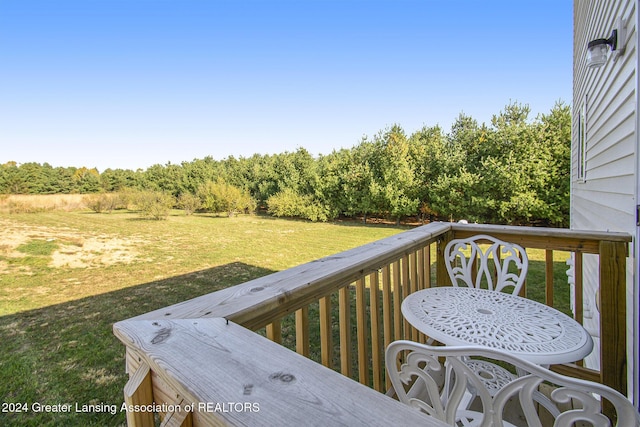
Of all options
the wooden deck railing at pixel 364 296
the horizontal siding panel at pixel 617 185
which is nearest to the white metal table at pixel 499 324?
the wooden deck railing at pixel 364 296

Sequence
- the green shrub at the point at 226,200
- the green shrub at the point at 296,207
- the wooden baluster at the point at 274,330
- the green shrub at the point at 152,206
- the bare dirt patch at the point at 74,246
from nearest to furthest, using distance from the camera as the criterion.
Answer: the wooden baluster at the point at 274,330 < the bare dirt patch at the point at 74,246 < the green shrub at the point at 296,207 < the green shrub at the point at 152,206 < the green shrub at the point at 226,200

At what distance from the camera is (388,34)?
853 cm

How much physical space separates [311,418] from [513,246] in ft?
6.08

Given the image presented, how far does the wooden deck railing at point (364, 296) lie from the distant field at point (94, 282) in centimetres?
204

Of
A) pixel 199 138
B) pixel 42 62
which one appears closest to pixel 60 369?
pixel 42 62

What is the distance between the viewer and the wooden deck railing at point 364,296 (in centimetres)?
79

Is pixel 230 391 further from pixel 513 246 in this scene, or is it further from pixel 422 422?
pixel 513 246

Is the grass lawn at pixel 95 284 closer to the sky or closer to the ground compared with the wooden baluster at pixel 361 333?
closer to the ground

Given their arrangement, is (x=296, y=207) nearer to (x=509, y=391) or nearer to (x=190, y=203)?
(x=190, y=203)

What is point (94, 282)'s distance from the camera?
5441 mm

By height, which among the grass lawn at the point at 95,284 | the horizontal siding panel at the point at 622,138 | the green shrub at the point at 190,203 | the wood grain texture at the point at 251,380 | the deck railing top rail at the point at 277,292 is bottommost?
the grass lawn at the point at 95,284

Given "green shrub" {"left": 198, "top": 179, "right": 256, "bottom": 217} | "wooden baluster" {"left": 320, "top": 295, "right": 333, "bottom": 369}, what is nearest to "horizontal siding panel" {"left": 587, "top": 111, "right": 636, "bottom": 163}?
"wooden baluster" {"left": 320, "top": 295, "right": 333, "bottom": 369}

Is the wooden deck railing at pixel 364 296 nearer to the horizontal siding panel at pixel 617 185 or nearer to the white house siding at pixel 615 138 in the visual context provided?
the white house siding at pixel 615 138

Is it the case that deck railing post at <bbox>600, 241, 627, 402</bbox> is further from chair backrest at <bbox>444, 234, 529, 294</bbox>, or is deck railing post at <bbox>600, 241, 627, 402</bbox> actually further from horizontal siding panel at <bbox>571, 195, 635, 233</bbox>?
chair backrest at <bbox>444, 234, 529, 294</bbox>
